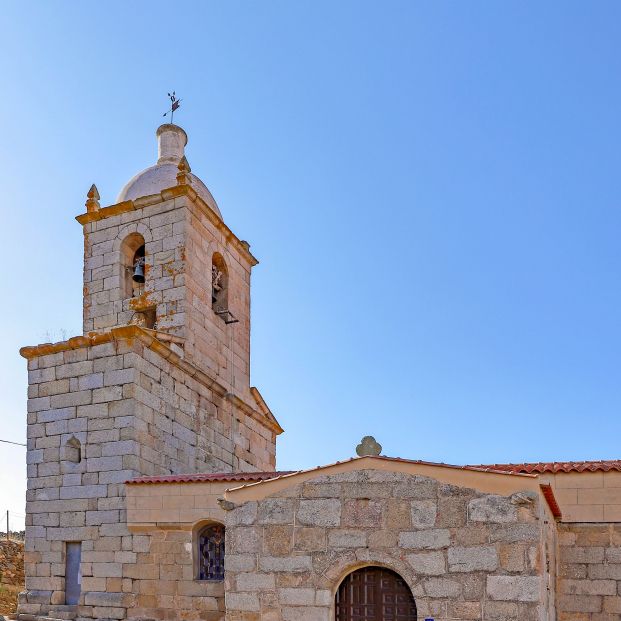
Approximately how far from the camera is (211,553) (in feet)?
40.7

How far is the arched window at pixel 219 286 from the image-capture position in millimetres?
16828

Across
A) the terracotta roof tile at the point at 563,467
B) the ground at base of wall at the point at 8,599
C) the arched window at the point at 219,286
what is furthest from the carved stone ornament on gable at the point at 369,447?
the ground at base of wall at the point at 8,599

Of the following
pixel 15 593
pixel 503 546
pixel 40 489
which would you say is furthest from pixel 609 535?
pixel 15 593

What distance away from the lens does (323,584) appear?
31.8ft

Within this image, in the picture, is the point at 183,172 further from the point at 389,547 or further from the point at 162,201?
the point at 389,547

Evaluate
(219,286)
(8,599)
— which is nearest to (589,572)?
(219,286)

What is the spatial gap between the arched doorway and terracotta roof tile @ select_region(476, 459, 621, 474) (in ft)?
6.48

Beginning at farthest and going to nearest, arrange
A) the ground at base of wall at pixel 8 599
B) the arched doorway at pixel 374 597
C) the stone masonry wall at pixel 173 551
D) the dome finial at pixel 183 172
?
the ground at base of wall at pixel 8 599 → the dome finial at pixel 183 172 → the stone masonry wall at pixel 173 551 → the arched doorway at pixel 374 597

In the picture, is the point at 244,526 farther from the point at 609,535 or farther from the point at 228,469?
the point at 228,469

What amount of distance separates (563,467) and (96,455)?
705 cm

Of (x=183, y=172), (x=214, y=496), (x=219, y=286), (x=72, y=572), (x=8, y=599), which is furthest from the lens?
(x=219, y=286)

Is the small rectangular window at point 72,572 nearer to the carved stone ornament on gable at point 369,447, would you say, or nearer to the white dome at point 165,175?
the carved stone ornament on gable at point 369,447

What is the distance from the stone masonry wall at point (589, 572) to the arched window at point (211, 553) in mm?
4632

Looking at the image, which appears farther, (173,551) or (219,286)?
(219,286)
